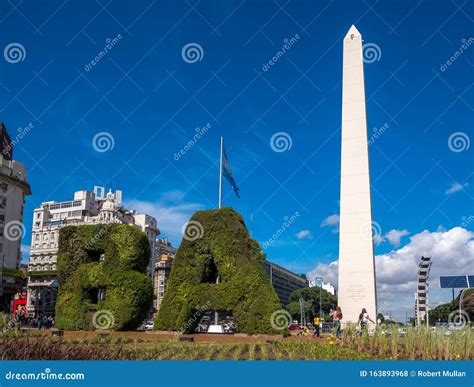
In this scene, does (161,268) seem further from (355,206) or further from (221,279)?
(221,279)

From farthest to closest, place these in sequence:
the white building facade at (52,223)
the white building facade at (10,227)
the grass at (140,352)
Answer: the white building facade at (52,223)
the white building facade at (10,227)
the grass at (140,352)

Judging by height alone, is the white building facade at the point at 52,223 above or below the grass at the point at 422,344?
above

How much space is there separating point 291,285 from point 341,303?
133m

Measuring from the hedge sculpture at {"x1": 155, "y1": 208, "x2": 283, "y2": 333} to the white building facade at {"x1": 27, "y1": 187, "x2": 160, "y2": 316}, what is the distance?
60671 mm

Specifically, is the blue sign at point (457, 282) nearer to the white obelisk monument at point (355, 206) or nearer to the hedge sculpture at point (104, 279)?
the white obelisk monument at point (355, 206)

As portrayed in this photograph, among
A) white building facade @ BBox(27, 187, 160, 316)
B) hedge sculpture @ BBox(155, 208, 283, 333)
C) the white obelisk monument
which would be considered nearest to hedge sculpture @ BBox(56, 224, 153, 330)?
hedge sculpture @ BBox(155, 208, 283, 333)

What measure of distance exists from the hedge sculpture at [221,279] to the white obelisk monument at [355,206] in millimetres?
7258

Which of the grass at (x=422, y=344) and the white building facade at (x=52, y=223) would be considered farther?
the white building facade at (x=52, y=223)

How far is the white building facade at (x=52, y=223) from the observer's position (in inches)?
3250

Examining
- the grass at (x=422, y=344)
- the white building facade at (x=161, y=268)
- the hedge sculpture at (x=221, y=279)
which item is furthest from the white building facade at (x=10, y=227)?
the white building facade at (x=161, y=268)

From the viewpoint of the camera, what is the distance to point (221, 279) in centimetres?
2358

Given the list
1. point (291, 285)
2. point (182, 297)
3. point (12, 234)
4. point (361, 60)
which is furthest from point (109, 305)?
point (291, 285)

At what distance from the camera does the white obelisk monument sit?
28281mm
